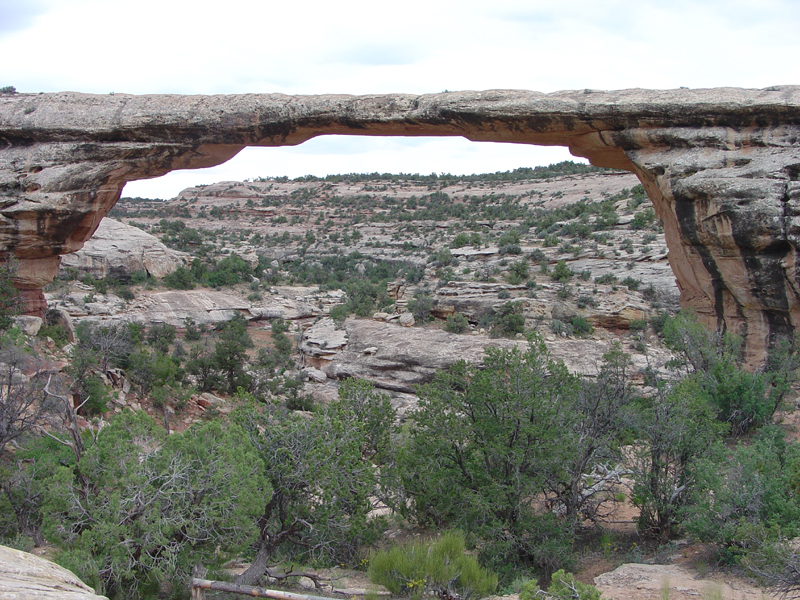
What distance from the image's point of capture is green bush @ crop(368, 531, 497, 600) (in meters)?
6.01

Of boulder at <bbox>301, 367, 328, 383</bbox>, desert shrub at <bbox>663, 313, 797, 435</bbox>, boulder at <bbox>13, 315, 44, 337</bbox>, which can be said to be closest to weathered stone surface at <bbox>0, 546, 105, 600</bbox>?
boulder at <bbox>13, 315, 44, 337</bbox>

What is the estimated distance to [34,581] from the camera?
155 inches

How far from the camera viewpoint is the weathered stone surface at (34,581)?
3621 mm

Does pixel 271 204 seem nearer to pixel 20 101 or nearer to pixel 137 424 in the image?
pixel 20 101

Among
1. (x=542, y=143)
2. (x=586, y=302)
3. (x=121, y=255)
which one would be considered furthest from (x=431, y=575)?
(x=121, y=255)

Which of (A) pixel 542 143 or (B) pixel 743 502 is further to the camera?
(A) pixel 542 143

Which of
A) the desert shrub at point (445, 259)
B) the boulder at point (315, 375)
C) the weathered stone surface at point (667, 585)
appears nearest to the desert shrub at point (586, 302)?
the desert shrub at point (445, 259)

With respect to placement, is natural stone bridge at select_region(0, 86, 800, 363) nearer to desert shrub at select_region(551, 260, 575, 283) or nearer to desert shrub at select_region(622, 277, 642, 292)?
desert shrub at select_region(622, 277, 642, 292)

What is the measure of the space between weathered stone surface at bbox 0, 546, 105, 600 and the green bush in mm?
2870

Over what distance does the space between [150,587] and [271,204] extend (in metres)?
47.3

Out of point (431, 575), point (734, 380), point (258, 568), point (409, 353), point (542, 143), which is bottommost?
point (409, 353)

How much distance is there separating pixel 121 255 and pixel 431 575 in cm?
2331

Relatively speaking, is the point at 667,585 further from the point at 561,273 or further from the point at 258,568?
the point at 561,273

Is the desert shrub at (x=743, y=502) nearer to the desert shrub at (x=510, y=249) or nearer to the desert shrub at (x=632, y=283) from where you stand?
the desert shrub at (x=632, y=283)
